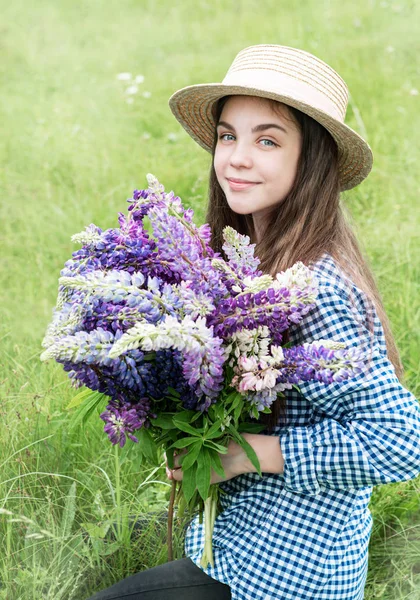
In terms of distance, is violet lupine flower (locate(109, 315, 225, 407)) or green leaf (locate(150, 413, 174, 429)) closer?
violet lupine flower (locate(109, 315, 225, 407))

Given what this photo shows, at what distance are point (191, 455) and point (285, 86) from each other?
45.3 inches

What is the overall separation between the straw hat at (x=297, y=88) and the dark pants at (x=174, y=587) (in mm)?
→ 1402

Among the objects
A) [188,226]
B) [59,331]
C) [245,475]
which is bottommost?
[245,475]

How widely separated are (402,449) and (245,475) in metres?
0.50

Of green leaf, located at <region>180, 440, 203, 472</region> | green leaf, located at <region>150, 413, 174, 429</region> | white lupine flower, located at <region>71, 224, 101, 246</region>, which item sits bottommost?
green leaf, located at <region>180, 440, 203, 472</region>

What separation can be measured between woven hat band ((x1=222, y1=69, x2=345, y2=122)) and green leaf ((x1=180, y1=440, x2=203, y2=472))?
1062mm

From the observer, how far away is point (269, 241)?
7.75ft

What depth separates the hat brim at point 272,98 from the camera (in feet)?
7.32

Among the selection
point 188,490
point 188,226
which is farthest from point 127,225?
point 188,490

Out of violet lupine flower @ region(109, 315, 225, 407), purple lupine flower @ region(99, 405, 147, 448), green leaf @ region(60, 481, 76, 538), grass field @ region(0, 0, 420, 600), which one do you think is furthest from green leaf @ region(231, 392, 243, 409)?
green leaf @ region(60, 481, 76, 538)

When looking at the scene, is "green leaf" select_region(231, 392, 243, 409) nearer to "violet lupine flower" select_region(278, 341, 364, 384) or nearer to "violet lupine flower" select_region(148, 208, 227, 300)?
"violet lupine flower" select_region(278, 341, 364, 384)

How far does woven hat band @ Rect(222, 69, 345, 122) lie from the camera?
222cm

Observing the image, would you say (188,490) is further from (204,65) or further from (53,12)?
(53,12)

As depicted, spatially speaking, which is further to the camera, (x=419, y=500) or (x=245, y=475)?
(x=419, y=500)
